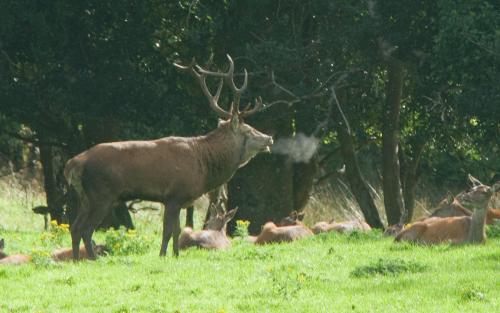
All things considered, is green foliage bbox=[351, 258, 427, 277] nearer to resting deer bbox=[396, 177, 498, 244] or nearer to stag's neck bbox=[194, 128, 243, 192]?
resting deer bbox=[396, 177, 498, 244]

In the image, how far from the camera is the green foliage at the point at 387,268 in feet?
42.0

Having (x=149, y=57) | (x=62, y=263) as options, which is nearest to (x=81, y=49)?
(x=149, y=57)

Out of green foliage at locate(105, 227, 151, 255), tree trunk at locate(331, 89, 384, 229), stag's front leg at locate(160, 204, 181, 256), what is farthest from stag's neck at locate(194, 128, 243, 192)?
tree trunk at locate(331, 89, 384, 229)

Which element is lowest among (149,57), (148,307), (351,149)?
(148,307)

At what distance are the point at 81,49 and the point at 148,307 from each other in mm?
13720

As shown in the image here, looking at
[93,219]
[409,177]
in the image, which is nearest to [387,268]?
[93,219]

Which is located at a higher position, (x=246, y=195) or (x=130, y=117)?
(x=130, y=117)

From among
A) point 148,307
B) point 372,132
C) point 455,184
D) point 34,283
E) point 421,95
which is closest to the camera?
point 148,307

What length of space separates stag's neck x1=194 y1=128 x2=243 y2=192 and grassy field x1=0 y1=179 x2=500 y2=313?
126cm

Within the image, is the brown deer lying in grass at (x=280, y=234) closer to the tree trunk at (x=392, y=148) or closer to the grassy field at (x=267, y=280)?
the grassy field at (x=267, y=280)

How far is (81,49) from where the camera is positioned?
2419 cm

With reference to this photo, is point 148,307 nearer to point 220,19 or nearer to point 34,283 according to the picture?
point 34,283

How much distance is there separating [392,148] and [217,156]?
8327mm

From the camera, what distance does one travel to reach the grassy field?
11.2 meters
